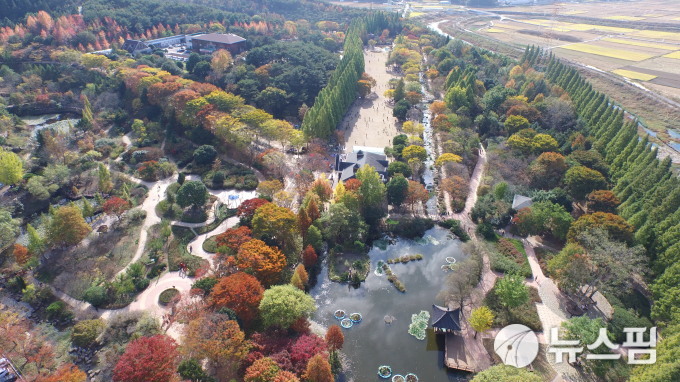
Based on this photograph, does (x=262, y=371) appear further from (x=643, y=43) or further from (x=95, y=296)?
(x=643, y=43)

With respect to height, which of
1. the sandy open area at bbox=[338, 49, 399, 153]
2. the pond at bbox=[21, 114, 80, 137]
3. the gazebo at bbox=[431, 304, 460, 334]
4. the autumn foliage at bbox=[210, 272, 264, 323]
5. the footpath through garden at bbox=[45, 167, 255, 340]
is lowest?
the footpath through garden at bbox=[45, 167, 255, 340]

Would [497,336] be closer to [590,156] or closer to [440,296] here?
[440,296]

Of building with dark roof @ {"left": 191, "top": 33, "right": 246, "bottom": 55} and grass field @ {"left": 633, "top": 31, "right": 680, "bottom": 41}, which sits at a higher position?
grass field @ {"left": 633, "top": 31, "right": 680, "bottom": 41}

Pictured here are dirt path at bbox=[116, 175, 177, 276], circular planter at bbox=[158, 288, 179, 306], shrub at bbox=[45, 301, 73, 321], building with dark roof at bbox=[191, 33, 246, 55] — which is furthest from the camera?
building with dark roof at bbox=[191, 33, 246, 55]

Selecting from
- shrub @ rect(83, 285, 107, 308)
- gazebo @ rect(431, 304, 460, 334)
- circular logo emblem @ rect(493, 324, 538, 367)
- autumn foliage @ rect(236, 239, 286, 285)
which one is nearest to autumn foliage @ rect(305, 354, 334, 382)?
autumn foliage @ rect(236, 239, 286, 285)

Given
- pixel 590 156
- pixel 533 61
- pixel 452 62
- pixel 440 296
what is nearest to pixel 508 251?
pixel 440 296

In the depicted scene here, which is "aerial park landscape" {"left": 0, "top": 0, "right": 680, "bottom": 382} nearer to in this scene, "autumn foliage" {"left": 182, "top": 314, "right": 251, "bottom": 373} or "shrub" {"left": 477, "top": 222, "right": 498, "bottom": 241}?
"autumn foliage" {"left": 182, "top": 314, "right": 251, "bottom": 373}

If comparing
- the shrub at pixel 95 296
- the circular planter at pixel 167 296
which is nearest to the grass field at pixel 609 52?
the circular planter at pixel 167 296
